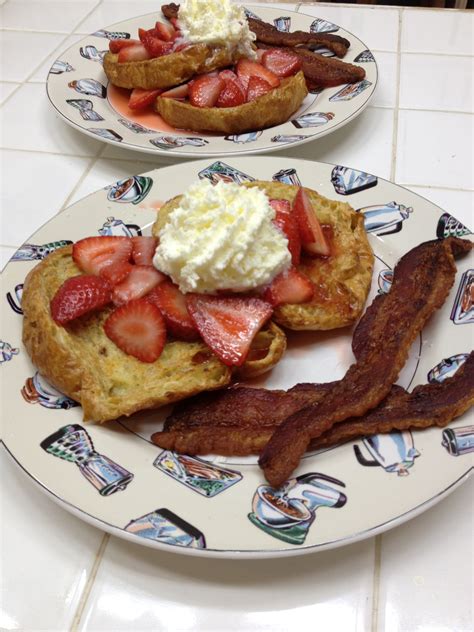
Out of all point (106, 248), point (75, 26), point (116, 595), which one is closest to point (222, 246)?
point (106, 248)

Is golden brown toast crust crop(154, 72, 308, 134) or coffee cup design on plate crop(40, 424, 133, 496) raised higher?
golden brown toast crust crop(154, 72, 308, 134)

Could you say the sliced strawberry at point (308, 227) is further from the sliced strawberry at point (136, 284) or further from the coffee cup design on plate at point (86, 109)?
the coffee cup design on plate at point (86, 109)

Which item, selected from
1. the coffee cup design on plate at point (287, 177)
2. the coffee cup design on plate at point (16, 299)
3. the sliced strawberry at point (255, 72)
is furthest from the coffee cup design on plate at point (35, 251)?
the sliced strawberry at point (255, 72)

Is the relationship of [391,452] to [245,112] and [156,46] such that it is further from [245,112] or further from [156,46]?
[156,46]

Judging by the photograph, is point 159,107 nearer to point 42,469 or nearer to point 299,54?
point 299,54

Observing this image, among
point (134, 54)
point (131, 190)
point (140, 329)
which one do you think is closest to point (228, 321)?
point (140, 329)

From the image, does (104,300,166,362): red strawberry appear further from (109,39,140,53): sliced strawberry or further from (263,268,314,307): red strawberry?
(109,39,140,53): sliced strawberry

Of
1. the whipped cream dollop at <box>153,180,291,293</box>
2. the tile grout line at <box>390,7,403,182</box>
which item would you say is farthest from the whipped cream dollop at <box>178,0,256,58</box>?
the whipped cream dollop at <box>153,180,291,293</box>
